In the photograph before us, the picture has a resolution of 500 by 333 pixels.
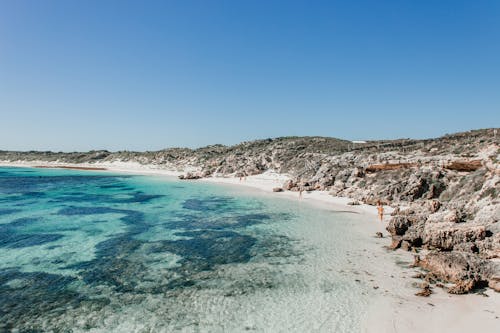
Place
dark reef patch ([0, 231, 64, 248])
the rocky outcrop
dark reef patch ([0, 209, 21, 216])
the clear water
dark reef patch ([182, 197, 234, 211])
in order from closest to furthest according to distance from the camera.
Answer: the clear water
the rocky outcrop
dark reef patch ([0, 231, 64, 248])
dark reef patch ([0, 209, 21, 216])
dark reef patch ([182, 197, 234, 211])

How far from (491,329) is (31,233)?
79.7 ft

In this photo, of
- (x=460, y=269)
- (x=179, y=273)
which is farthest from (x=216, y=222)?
(x=460, y=269)

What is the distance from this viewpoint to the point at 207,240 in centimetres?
2017

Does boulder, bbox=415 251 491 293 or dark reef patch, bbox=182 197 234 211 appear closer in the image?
boulder, bbox=415 251 491 293

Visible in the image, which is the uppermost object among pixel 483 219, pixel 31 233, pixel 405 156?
pixel 405 156

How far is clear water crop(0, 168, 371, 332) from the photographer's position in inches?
415

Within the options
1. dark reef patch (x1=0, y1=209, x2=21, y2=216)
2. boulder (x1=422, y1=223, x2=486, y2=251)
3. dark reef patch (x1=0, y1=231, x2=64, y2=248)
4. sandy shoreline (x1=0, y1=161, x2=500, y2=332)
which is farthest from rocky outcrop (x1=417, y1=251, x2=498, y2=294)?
dark reef patch (x1=0, y1=209, x2=21, y2=216)

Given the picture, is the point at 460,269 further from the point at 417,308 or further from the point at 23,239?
the point at 23,239

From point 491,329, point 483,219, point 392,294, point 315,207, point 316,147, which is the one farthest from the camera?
point 316,147

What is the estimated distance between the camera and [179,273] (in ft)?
47.7

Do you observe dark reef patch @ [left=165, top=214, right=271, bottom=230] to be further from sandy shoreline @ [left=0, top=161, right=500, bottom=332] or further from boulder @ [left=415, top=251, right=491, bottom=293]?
boulder @ [left=415, top=251, right=491, bottom=293]

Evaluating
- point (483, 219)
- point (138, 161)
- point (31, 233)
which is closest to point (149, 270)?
point (31, 233)

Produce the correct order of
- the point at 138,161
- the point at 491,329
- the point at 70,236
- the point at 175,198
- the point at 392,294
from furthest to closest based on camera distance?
the point at 138,161, the point at 175,198, the point at 70,236, the point at 392,294, the point at 491,329

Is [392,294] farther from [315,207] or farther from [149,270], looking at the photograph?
[315,207]
